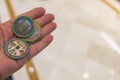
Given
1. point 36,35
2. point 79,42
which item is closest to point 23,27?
point 36,35

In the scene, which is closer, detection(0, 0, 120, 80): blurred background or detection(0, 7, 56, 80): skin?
detection(0, 7, 56, 80): skin

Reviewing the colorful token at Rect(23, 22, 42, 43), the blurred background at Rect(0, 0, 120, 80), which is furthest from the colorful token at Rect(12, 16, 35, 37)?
the blurred background at Rect(0, 0, 120, 80)

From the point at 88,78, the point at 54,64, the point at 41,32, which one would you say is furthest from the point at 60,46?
the point at 41,32

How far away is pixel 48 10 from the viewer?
215 cm

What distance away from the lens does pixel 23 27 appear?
1440mm

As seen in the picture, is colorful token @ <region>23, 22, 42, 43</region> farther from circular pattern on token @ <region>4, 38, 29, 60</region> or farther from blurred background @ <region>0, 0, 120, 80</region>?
blurred background @ <region>0, 0, 120, 80</region>

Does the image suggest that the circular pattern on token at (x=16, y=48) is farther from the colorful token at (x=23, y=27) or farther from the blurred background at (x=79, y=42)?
the blurred background at (x=79, y=42)

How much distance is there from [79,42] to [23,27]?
649 mm

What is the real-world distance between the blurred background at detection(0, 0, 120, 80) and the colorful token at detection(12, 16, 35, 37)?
0.39 m

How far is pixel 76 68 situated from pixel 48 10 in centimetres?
66

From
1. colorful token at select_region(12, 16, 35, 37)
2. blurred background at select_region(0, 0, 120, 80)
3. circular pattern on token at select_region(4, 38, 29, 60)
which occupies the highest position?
colorful token at select_region(12, 16, 35, 37)

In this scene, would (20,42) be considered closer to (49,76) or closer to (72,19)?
(49,76)

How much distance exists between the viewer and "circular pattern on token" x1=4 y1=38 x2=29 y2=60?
127cm

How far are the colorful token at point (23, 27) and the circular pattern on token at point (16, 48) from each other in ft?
0.20
